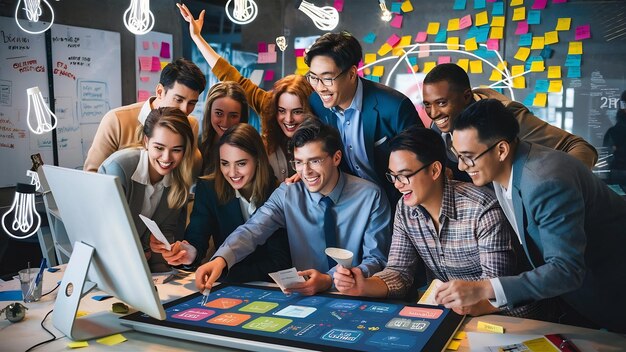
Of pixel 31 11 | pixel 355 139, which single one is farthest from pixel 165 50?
pixel 355 139

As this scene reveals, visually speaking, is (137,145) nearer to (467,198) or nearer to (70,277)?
(70,277)

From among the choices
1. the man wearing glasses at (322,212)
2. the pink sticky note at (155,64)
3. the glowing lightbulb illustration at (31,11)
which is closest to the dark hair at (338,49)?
the man wearing glasses at (322,212)

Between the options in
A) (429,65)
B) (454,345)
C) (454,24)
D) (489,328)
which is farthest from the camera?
(429,65)

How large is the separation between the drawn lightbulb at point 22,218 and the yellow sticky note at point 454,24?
3.44m

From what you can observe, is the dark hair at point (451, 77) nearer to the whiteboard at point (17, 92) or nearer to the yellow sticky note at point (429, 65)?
the yellow sticky note at point (429, 65)

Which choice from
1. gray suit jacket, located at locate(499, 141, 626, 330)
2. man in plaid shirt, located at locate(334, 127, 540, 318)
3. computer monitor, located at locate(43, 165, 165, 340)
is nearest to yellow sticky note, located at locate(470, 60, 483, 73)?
man in plaid shirt, located at locate(334, 127, 540, 318)

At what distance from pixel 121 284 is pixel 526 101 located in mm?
3846

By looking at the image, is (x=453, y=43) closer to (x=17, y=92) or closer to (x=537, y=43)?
(x=537, y=43)

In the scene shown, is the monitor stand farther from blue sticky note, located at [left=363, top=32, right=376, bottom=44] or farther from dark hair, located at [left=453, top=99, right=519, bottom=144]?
blue sticky note, located at [left=363, top=32, right=376, bottom=44]

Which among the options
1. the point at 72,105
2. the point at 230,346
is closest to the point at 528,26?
the point at 72,105

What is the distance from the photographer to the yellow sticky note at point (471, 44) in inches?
186

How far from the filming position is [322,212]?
2.43 metres

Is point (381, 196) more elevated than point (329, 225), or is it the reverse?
point (381, 196)

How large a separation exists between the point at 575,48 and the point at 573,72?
0.18m
